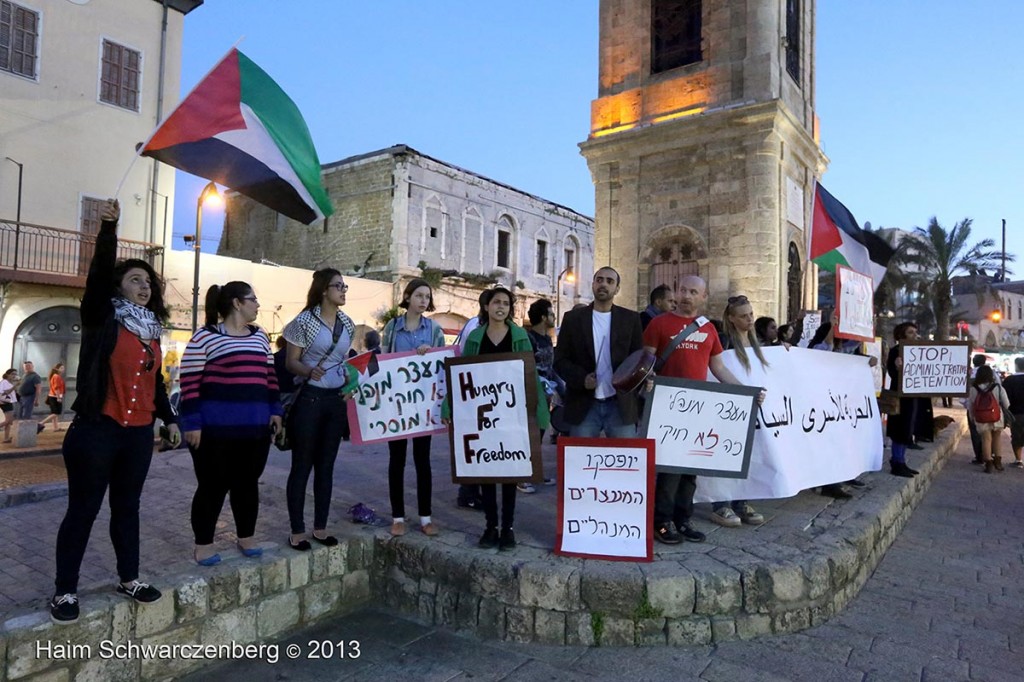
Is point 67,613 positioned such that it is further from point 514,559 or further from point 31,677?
point 514,559

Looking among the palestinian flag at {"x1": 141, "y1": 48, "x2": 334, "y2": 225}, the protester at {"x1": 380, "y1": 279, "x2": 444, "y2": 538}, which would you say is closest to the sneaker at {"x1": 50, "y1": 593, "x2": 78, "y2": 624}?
the protester at {"x1": 380, "y1": 279, "x2": 444, "y2": 538}

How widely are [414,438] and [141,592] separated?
1850mm

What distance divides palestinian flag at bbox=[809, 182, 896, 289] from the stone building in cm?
1974

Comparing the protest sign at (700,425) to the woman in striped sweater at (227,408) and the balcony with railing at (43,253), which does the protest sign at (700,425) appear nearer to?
the woman in striped sweater at (227,408)

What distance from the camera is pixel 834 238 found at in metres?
7.32

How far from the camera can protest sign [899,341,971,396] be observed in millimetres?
7398

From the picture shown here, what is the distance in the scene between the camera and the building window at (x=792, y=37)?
44.5 feet

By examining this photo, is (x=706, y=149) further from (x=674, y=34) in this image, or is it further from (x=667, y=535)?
(x=667, y=535)

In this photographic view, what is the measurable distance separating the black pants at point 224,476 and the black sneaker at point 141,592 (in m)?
0.48

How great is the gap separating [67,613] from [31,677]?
28 cm

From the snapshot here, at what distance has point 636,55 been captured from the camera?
43.9ft

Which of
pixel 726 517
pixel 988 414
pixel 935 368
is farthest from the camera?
pixel 988 414

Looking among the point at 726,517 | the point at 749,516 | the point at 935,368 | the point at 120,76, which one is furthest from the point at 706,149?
the point at 120,76

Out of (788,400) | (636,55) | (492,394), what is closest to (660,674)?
(492,394)
